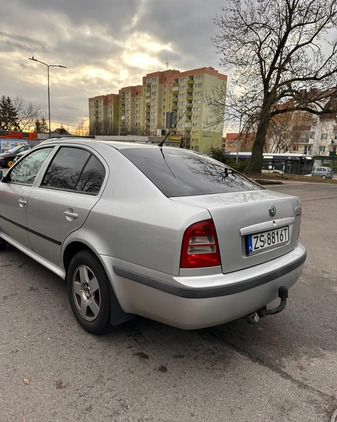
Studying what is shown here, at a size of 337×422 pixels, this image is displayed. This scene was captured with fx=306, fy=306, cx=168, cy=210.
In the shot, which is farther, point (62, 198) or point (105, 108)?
point (105, 108)

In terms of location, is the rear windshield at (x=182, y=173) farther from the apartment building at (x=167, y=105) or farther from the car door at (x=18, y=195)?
the apartment building at (x=167, y=105)

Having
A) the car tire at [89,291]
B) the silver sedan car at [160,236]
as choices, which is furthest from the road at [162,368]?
the silver sedan car at [160,236]

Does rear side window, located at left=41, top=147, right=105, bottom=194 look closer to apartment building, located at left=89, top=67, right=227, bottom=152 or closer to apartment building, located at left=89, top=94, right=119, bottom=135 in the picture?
apartment building, located at left=89, top=67, right=227, bottom=152

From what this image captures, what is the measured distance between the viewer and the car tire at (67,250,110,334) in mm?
2367

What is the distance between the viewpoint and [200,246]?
1.94 meters

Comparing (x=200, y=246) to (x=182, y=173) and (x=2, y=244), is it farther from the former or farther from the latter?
(x=2, y=244)

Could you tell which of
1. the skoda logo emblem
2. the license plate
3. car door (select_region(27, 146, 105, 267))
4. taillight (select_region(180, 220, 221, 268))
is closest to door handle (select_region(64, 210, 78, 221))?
car door (select_region(27, 146, 105, 267))

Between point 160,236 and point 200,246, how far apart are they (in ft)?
0.87

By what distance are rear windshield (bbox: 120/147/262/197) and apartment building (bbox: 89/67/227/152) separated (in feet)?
217

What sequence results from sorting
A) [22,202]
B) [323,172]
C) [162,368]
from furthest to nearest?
[323,172] < [22,202] < [162,368]

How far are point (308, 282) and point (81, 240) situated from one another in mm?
2956

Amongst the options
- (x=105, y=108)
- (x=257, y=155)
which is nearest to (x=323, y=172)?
(x=257, y=155)

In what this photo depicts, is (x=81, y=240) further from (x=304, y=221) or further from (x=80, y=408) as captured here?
(x=304, y=221)

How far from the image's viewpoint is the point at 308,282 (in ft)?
12.8
